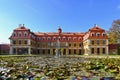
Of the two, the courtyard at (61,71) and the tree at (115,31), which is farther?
the tree at (115,31)

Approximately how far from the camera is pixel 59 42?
50062mm

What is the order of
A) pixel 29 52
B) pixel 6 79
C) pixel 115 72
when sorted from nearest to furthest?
pixel 6 79 → pixel 115 72 → pixel 29 52

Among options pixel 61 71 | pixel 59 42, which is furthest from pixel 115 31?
pixel 61 71

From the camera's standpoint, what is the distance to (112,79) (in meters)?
5.15

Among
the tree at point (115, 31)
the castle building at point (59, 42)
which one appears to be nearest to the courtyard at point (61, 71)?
the castle building at point (59, 42)

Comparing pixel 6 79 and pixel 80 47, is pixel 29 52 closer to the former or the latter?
pixel 80 47

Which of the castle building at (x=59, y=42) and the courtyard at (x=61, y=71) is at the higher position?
the castle building at (x=59, y=42)

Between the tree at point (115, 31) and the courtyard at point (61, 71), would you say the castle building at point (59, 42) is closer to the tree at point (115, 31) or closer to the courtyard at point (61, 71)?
the tree at point (115, 31)

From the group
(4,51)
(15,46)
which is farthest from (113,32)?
(4,51)

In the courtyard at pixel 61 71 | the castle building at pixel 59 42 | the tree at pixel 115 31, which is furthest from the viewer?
the tree at pixel 115 31

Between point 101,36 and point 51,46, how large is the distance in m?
13.0

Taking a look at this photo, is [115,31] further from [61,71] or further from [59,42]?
[61,71]

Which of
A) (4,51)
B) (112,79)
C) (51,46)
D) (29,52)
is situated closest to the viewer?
(112,79)

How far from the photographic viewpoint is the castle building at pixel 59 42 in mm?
43875
